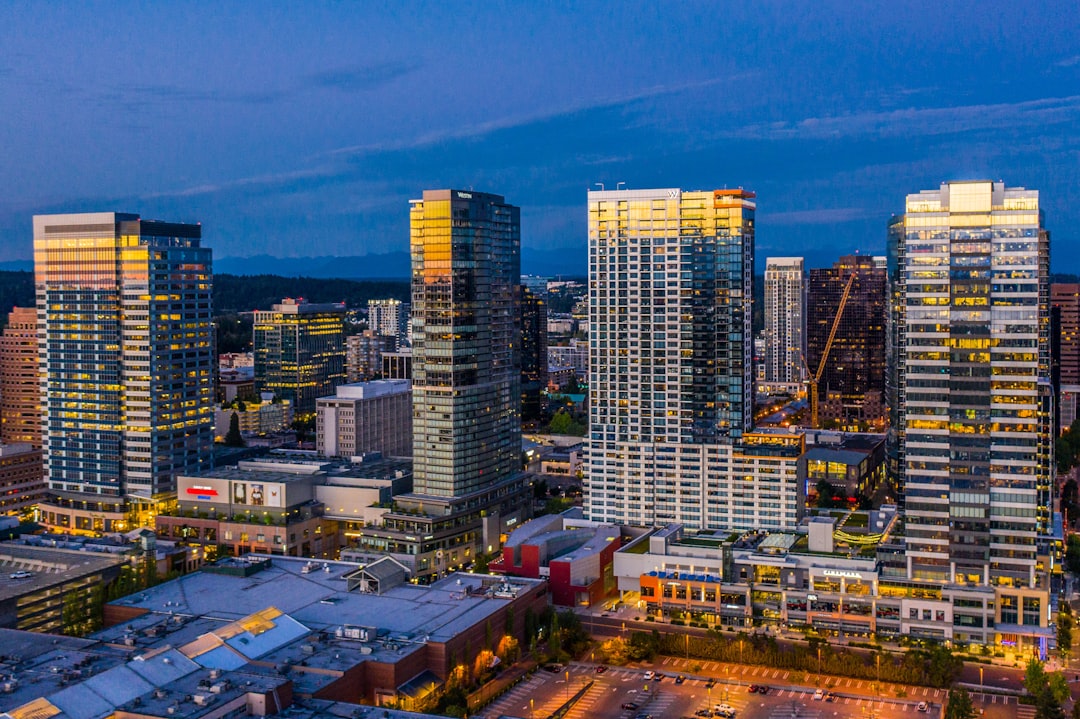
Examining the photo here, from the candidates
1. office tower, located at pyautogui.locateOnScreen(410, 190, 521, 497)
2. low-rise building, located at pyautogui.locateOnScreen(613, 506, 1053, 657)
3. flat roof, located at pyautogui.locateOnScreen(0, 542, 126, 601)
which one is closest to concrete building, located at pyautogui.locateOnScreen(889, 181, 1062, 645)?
low-rise building, located at pyautogui.locateOnScreen(613, 506, 1053, 657)

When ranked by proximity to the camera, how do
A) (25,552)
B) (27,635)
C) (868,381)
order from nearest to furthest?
1. (27,635)
2. (25,552)
3. (868,381)

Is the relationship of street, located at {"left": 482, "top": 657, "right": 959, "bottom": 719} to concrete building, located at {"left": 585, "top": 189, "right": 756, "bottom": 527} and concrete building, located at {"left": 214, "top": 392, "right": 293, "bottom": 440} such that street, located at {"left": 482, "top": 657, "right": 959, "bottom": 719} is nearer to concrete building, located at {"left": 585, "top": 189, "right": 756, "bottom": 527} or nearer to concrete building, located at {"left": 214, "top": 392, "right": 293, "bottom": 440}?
concrete building, located at {"left": 585, "top": 189, "right": 756, "bottom": 527}

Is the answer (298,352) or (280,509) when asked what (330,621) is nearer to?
(280,509)

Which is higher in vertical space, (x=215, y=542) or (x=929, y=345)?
(x=929, y=345)

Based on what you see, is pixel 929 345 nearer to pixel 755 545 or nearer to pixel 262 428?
pixel 755 545

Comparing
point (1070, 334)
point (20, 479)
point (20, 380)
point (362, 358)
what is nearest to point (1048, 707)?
point (20, 479)

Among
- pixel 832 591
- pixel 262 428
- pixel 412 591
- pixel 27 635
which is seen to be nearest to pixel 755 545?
pixel 832 591

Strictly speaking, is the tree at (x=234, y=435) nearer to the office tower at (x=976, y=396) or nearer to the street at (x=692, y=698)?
A: the street at (x=692, y=698)
